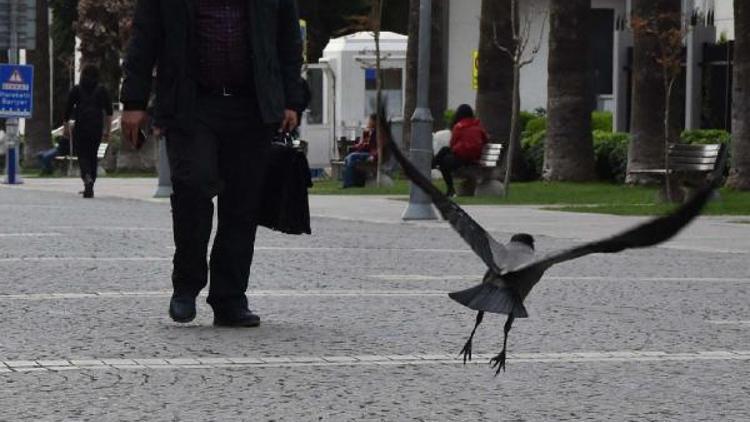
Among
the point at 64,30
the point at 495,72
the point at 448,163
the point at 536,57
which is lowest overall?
the point at 448,163

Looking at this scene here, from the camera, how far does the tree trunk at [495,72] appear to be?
33188 mm

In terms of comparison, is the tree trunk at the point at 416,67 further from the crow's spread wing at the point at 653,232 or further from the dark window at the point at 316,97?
the crow's spread wing at the point at 653,232

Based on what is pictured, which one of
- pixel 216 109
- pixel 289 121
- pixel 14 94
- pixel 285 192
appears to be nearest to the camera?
pixel 216 109

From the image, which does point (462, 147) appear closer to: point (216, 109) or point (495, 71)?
point (495, 71)

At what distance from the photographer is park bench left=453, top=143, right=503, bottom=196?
27828 millimetres

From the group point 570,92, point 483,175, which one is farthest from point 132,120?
point 570,92

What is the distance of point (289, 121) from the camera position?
9.60 meters

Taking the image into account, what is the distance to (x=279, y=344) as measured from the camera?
8.95 m

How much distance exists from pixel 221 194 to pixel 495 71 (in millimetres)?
24088

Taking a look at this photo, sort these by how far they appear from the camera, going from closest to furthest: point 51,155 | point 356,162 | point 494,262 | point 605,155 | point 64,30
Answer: point 494,262, point 605,155, point 356,162, point 51,155, point 64,30

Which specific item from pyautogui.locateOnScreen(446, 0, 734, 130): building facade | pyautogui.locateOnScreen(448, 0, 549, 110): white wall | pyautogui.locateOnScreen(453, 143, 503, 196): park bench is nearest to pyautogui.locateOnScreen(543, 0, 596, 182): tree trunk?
pyautogui.locateOnScreen(453, 143, 503, 196): park bench

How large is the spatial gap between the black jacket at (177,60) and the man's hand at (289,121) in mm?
102

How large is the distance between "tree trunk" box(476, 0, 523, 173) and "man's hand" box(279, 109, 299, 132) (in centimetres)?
2363

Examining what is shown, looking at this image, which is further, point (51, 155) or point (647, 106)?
point (51, 155)
